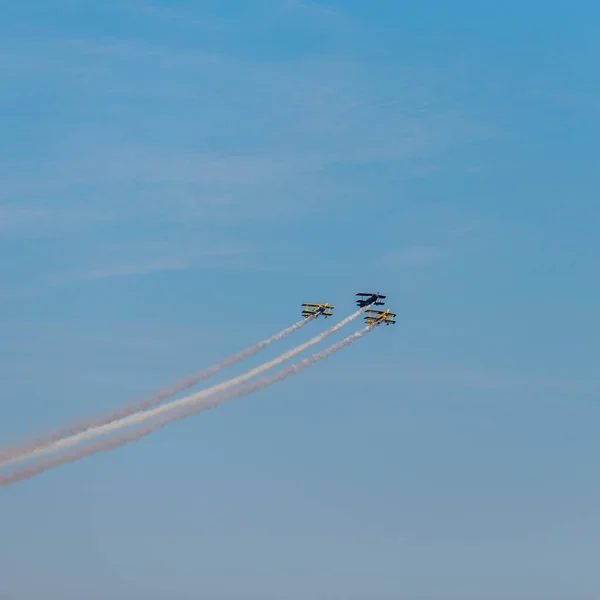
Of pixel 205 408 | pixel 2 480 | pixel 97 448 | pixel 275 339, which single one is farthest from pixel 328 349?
pixel 2 480

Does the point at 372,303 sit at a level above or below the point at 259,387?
above

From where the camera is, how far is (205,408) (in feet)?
548

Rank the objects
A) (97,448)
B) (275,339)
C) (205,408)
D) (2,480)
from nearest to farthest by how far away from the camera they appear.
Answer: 1. (2,480)
2. (97,448)
3. (205,408)
4. (275,339)

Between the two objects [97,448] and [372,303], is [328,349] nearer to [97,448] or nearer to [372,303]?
[372,303]

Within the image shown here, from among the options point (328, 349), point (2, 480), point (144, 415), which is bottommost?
point (2, 480)

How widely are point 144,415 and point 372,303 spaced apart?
35663 mm

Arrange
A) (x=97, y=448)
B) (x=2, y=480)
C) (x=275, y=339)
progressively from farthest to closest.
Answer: (x=275, y=339), (x=97, y=448), (x=2, y=480)

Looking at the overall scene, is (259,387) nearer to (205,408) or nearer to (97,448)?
(205,408)

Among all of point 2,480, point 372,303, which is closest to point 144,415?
point 2,480

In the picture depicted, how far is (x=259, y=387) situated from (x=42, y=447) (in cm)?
3065

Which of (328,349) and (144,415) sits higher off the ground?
(328,349)

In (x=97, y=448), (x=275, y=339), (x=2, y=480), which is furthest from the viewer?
(x=275, y=339)

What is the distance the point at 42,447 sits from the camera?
151 m

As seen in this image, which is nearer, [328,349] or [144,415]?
[144,415]
